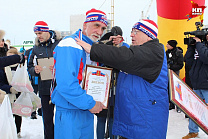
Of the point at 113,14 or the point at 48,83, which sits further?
the point at 113,14

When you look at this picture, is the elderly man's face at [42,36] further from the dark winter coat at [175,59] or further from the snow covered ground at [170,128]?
the dark winter coat at [175,59]

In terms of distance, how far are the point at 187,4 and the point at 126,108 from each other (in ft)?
19.4

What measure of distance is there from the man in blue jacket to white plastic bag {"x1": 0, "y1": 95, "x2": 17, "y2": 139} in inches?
44.8

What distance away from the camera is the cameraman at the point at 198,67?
3344 millimetres

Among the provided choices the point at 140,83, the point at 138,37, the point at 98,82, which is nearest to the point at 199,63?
the point at 138,37

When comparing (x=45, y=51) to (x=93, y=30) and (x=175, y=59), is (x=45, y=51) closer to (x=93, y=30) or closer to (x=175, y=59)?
(x=93, y=30)

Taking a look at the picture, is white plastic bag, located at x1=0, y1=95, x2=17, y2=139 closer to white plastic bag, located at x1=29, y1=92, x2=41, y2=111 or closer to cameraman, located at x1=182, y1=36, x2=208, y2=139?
white plastic bag, located at x1=29, y1=92, x2=41, y2=111

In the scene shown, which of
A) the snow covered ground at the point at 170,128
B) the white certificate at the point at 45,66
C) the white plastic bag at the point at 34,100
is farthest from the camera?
the snow covered ground at the point at 170,128

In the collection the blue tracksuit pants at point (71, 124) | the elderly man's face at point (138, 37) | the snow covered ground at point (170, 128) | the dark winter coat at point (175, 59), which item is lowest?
the snow covered ground at point (170, 128)

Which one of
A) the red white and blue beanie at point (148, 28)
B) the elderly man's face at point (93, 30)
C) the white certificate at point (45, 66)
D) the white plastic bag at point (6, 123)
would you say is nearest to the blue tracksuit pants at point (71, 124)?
the elderly man's face at point (93, 30)

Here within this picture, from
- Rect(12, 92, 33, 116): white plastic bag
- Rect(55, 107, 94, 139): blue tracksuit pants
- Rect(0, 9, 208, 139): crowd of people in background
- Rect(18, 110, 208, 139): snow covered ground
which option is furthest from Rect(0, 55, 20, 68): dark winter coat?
Rect(18, 110, 208, 139): snow covered ground

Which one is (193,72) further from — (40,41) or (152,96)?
(40,41)

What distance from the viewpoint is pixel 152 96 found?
1.74 metres

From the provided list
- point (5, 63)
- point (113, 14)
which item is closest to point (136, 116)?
point (5, 63)
